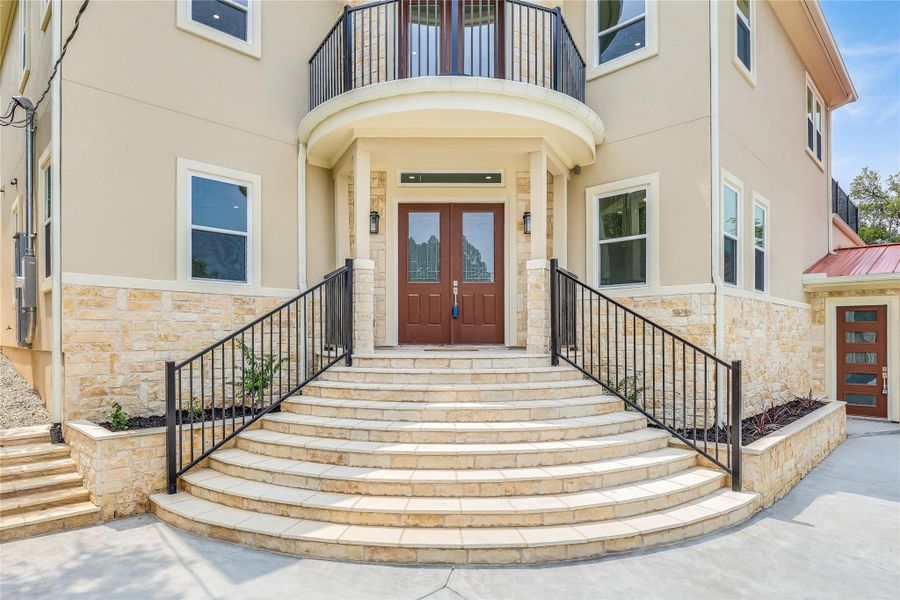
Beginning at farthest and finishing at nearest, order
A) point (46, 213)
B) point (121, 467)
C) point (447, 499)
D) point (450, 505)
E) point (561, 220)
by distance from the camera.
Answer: point (561, 220) → point (46, 213) → point (121, 467) → point (447, 499) → point (450, 505)

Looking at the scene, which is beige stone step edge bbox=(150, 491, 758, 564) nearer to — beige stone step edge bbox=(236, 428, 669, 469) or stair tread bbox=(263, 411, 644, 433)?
beige stone step edge bbox=(236, 428, 669, 469)

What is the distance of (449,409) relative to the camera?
16.4 feet

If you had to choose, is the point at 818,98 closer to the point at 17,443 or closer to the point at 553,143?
the point at 553,143

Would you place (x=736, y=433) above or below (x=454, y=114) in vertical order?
below

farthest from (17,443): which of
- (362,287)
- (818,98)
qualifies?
(818,98)

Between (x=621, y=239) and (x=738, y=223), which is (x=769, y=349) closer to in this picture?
(x=738, y=223)

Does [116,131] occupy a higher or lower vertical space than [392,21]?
lower

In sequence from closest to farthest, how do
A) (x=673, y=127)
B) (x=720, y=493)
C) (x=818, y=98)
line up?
(x=720, y=493), (x=673, y=127), (x=818, y=98)

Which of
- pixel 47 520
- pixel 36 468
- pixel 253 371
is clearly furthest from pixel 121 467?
pixel 253 371

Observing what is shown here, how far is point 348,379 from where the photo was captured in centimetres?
576

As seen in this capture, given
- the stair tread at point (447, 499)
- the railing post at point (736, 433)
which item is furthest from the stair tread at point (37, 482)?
the railing post at point (736, 433)

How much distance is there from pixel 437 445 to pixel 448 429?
18 cm

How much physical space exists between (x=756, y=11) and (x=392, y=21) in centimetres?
569

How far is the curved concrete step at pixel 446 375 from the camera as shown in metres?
5.56
